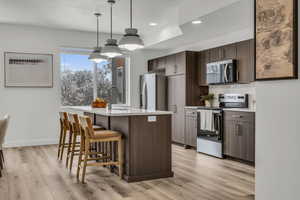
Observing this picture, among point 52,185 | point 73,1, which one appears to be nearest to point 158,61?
point 73,1

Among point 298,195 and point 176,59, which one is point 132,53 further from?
point 298,195

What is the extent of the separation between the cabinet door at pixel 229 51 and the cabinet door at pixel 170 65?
152 centimetres

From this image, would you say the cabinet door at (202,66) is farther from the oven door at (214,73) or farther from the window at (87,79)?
the window at (87,79)

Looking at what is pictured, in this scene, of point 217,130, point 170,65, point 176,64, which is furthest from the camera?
point 170,65

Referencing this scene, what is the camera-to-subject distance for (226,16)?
469 centimetres

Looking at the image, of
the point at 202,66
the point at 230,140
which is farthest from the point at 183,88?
the point at 230,140

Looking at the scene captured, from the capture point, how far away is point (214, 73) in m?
6.05

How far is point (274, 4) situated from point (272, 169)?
1.24m

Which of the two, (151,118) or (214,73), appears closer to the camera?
(151,118)

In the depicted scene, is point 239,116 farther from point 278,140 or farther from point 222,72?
point 278,140

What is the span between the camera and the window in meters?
7.43

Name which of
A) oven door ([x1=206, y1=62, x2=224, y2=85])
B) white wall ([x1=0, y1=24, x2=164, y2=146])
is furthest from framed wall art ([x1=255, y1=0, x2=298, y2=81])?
white wall ([x1=0, y1=24, x2=164, y2=146])

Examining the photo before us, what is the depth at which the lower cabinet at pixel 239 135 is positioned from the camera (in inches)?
191

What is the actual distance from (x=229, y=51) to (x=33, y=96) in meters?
4.51
